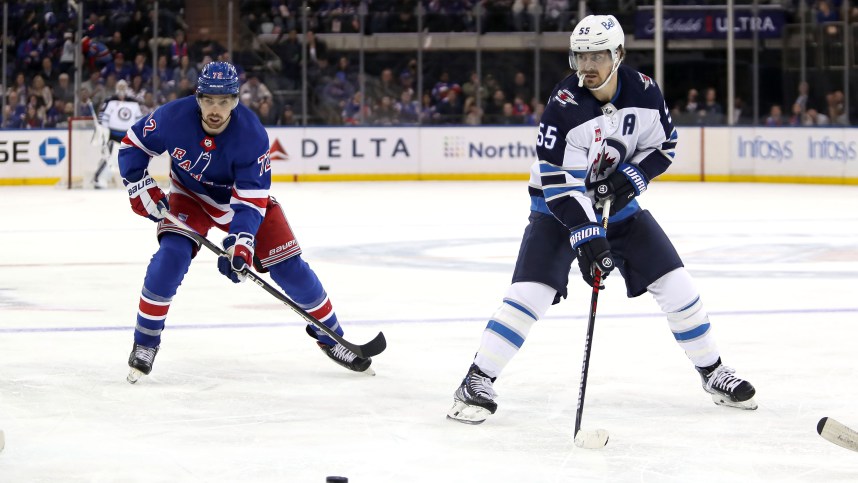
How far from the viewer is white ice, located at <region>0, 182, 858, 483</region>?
3.54 meters

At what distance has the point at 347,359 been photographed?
4.83 metres

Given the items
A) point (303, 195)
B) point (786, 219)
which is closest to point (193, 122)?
point (786, 219)

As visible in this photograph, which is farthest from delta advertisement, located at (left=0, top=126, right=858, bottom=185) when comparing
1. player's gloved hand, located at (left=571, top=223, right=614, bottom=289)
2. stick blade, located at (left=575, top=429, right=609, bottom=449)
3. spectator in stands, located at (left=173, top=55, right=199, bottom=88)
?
Answer: stick blade, located at (left=575, top=429, right=609, bottom=449)

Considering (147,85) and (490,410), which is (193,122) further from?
(147,85)

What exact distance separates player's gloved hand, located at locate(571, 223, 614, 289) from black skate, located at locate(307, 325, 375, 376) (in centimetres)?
114

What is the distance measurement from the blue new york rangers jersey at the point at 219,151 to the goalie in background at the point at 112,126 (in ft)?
33.7

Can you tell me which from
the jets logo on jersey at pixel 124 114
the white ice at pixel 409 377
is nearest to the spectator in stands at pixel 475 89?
the jets logo on jersey at pixel 124 114

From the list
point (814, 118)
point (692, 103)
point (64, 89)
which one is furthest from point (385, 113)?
point (814, 118)

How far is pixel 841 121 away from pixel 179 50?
7.68 metres

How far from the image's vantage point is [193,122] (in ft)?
15.0

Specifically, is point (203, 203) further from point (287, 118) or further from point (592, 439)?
point (287, 118)

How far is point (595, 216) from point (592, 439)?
674mm

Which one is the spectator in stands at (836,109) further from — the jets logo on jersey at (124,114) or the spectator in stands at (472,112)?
the jets logo on jersey at (124,114)

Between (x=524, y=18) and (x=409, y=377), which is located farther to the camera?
(x=524, y=18)
